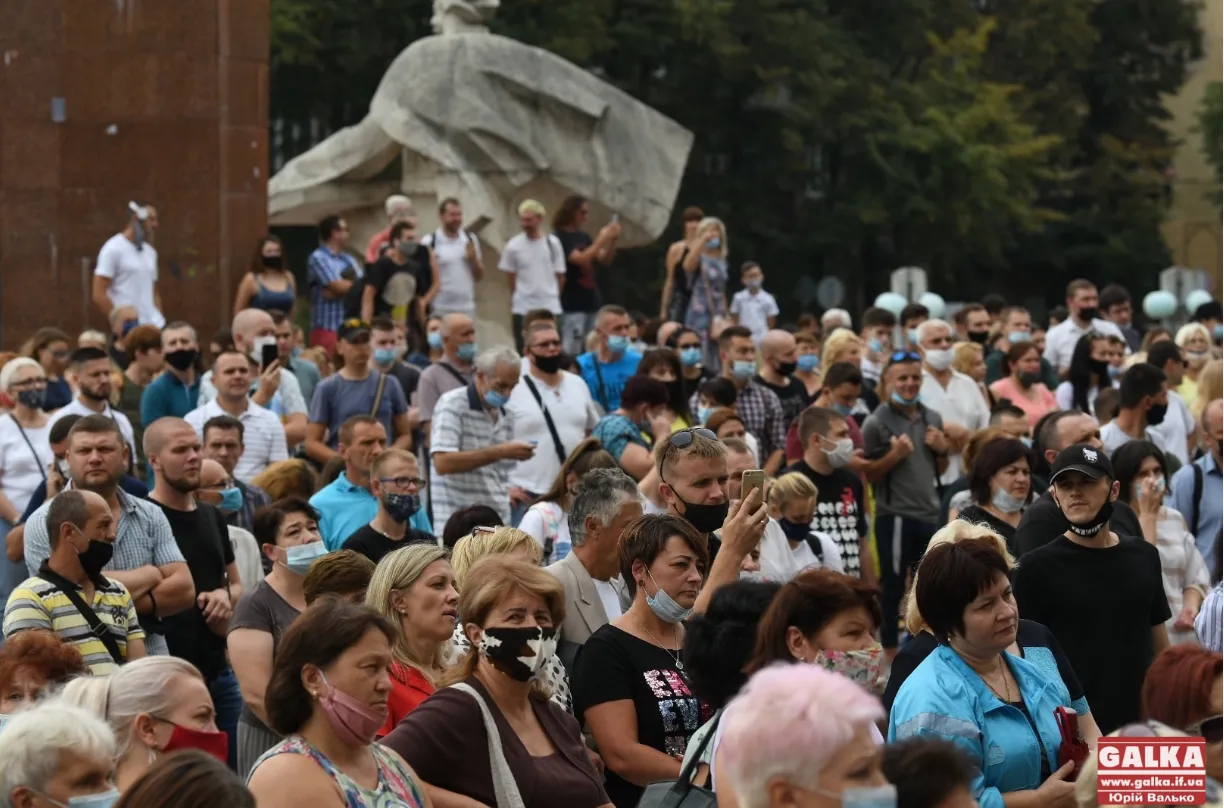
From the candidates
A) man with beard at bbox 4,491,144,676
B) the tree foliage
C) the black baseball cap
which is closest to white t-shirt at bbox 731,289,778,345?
the black baseball cap

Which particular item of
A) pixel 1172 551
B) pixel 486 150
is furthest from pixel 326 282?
pixel 1172 551

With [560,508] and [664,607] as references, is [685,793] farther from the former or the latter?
[560,508]

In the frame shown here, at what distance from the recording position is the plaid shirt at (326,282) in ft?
66.9

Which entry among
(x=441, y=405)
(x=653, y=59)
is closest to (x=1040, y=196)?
(x=653, y=59)

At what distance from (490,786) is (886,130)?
3922cm

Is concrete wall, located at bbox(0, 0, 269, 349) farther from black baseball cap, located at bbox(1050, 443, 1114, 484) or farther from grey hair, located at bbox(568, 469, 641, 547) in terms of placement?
black baseball cap, located at bbox(1050, 443, 1114, 484)

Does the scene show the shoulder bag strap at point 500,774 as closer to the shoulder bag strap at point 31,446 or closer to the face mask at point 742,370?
the shoulder bag strap at point 31,446

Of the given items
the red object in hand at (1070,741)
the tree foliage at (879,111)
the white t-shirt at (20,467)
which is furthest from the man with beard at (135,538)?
the tree foliage at (879,111)

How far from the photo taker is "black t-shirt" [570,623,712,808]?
7.60m

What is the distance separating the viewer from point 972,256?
4909 cm

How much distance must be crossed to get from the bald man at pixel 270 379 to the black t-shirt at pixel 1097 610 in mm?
6728

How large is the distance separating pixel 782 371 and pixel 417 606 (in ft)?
28.5

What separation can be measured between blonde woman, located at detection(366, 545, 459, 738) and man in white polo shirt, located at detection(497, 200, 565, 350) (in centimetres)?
1280

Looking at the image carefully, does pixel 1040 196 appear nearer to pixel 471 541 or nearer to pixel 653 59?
pixel 653 59
